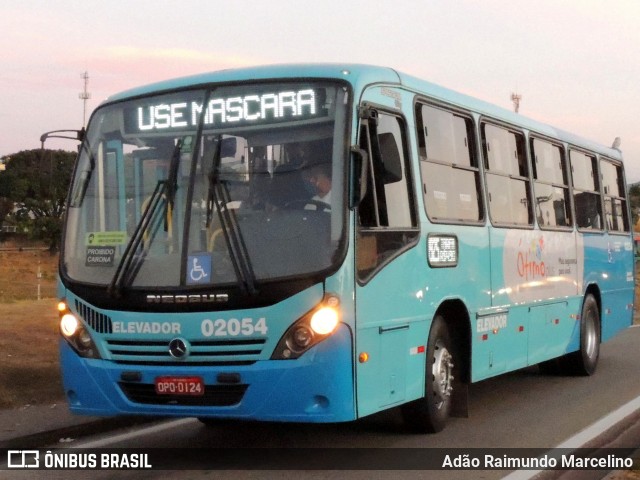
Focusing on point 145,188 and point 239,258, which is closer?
point 239,258

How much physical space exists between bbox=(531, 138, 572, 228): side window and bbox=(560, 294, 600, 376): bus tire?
1.43 meters

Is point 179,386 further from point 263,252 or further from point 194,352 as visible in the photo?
point 263,252

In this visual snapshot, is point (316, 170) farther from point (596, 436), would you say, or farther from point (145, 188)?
point (596, 436)

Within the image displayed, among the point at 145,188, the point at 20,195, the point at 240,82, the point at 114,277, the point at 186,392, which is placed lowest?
the point at 186,392

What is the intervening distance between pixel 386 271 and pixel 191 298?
60.3 inches

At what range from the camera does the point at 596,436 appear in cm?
941

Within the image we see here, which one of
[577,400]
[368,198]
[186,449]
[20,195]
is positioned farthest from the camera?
[20,195]

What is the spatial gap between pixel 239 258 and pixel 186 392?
1029 mm

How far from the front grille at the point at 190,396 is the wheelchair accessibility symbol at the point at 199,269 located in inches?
29.7

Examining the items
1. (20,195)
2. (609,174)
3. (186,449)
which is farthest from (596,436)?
(20,195)

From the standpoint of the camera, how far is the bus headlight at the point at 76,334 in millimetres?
8266

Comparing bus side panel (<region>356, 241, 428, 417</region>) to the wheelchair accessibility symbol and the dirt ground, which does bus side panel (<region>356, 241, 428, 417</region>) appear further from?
the dirt ground

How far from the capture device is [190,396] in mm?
7883

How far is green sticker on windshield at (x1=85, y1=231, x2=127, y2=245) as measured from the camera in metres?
8.27
